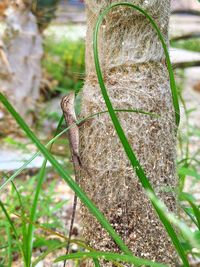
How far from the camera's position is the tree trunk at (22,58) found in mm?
2973

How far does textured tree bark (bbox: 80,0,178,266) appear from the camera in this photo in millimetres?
1021

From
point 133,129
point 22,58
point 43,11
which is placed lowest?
point 133,129

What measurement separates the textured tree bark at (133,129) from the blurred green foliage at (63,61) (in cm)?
277

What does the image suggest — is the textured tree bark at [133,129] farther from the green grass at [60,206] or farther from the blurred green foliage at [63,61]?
the blurred green foliage at [63,61]

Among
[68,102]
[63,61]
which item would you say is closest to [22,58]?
[63,61]

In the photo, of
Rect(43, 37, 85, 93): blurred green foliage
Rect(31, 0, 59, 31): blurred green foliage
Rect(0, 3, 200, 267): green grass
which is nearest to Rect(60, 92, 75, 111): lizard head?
Rect(0, 3, 200, 267): green grass

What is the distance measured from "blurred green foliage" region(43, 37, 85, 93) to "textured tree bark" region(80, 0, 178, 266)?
2773mm

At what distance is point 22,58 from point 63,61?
3.90ft

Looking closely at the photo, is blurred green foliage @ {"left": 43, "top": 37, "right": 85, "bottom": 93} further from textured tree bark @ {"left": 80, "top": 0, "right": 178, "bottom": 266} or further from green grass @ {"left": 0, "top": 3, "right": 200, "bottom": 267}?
textured tree bark @ {"left": 80, "top": 0, "right": 178, "bottom": 266}

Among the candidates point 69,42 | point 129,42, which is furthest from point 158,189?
point 69,42

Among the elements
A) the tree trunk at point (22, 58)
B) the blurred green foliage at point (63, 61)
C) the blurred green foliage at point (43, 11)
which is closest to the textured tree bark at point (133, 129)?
the tree trunk at point (22, 58)

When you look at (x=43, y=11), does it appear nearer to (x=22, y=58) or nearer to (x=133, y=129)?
(x=22, y=58)

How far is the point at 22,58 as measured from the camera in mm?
3080

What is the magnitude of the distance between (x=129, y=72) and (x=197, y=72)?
159 inches
